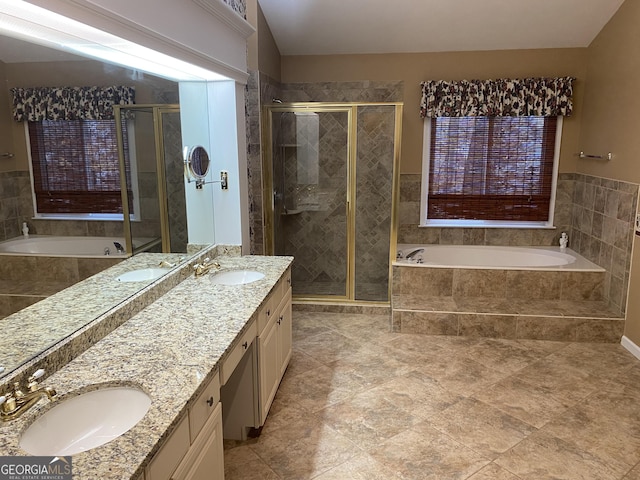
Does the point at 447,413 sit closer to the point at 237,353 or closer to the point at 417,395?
the point at 417,395

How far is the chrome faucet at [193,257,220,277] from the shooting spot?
291cm

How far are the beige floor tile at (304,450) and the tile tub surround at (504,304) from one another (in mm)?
1523

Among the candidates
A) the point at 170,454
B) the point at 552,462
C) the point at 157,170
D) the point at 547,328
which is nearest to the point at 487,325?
the point at 547,328

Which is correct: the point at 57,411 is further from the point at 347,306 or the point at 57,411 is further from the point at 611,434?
the point at 347,306

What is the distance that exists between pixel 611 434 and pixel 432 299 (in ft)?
5.75

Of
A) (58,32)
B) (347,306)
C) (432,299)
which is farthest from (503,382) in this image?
(58,32)

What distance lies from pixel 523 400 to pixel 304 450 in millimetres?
1430

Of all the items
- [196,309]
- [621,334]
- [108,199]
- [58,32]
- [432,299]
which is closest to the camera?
[58,32]

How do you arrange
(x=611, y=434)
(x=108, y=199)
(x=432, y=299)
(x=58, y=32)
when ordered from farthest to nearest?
1. (x=432, y=299)
2. (x=611, y=434)
3. (x=108, y=199)
4. (x=58, y=32)

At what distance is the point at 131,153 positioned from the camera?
2.31 metres

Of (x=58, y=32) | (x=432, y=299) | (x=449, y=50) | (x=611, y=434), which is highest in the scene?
(x=449, y=50)

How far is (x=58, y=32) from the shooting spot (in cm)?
169

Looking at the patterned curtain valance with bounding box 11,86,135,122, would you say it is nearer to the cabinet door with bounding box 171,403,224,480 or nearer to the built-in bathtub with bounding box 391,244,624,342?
the cabinet door with bounding box 171,403,224,480

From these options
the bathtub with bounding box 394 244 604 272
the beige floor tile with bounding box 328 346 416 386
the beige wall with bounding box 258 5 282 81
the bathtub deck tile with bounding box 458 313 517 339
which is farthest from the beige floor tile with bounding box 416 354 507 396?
the beige wall with bounding box 258 5 282 81
